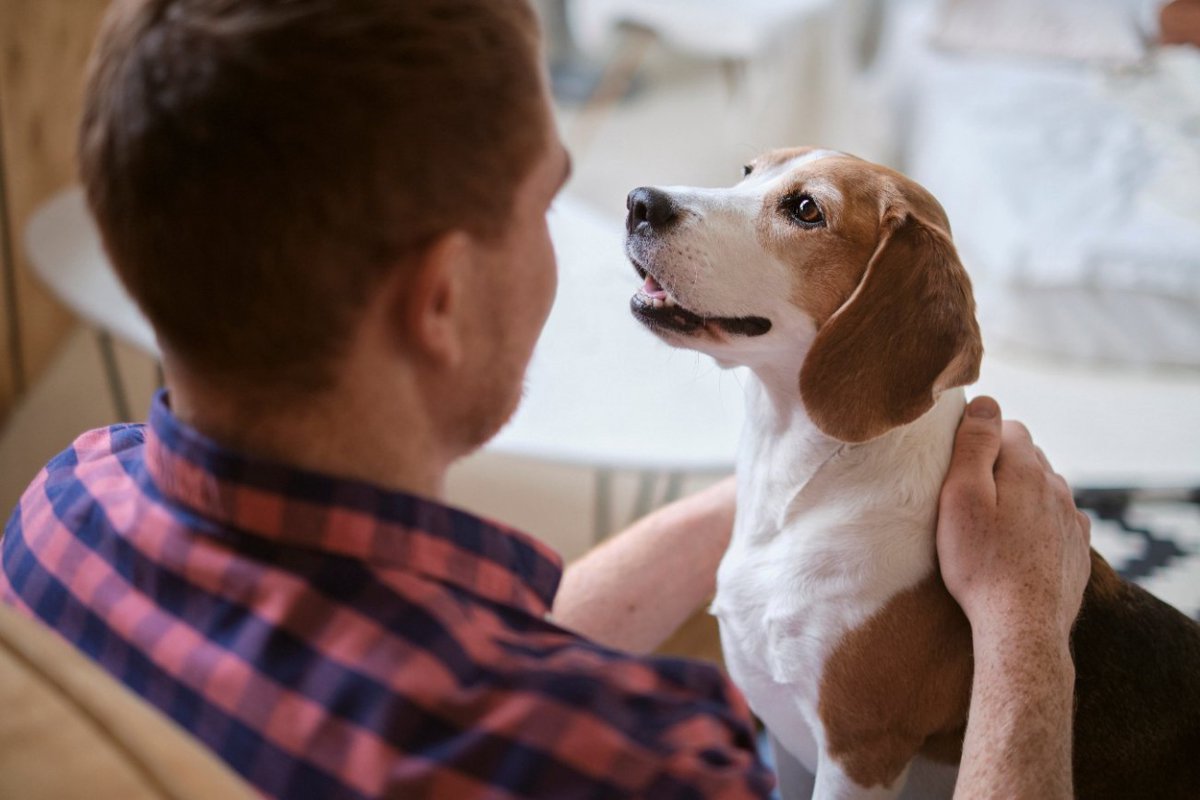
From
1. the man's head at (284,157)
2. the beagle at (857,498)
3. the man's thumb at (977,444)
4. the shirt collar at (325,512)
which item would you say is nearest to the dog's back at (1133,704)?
the beagle at (857,498)

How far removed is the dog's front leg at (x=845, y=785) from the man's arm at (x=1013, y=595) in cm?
17

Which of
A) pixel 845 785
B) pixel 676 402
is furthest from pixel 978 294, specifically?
pixel 845 785

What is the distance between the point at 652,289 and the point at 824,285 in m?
0.18

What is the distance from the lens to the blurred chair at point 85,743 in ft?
1.92

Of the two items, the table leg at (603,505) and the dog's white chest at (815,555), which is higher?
the dog's white chest at (815,555)

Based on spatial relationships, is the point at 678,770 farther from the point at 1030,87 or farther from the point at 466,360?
the point at 1030,87

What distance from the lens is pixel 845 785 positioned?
3.51ft

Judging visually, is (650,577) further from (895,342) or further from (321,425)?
(321,425)

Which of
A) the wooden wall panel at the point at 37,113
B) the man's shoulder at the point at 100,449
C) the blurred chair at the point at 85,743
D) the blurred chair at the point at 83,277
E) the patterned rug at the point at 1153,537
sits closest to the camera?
the blurred chair at the point at 85,743

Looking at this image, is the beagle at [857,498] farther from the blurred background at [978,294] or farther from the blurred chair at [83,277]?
the blurred chair at [83,277]

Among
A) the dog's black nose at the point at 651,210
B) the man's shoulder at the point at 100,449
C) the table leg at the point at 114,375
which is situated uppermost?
the dog's black nose at the point at 651,210

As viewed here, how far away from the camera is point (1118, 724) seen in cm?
109

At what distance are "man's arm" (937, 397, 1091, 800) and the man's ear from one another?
544 mm

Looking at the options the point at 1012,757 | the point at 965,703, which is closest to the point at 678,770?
the point at 1012,757
